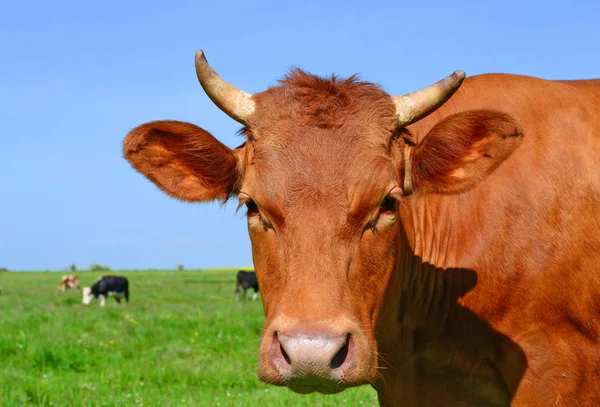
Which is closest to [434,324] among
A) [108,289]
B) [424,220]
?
[424,220]

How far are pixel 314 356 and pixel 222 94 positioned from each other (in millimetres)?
1962

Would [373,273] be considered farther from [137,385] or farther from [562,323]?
[137,385]

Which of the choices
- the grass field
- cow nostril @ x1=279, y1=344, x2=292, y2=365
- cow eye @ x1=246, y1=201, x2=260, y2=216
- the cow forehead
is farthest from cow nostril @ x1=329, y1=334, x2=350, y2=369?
the grass field

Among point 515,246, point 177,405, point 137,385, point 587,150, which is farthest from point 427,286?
→ point 137,385

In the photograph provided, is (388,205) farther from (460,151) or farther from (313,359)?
(313,359)

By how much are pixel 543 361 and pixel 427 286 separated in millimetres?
933

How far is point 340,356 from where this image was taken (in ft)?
11.3

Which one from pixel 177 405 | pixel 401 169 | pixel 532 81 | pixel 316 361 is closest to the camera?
pixel 316 361

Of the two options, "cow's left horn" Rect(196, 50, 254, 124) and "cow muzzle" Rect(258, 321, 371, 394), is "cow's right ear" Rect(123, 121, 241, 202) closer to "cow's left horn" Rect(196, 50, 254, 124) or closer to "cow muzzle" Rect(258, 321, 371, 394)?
"cow's left horn" Rect(196, 50, 254, 124)

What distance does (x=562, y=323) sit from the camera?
493cm

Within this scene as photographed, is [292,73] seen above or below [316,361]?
above

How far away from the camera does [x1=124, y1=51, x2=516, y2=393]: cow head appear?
3502mm

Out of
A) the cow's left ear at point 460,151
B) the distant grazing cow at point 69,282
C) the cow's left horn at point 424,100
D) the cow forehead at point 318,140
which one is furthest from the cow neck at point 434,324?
the distant grazing cow at point 69,282

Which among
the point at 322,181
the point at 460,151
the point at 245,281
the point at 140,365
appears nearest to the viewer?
the point at 322,181
